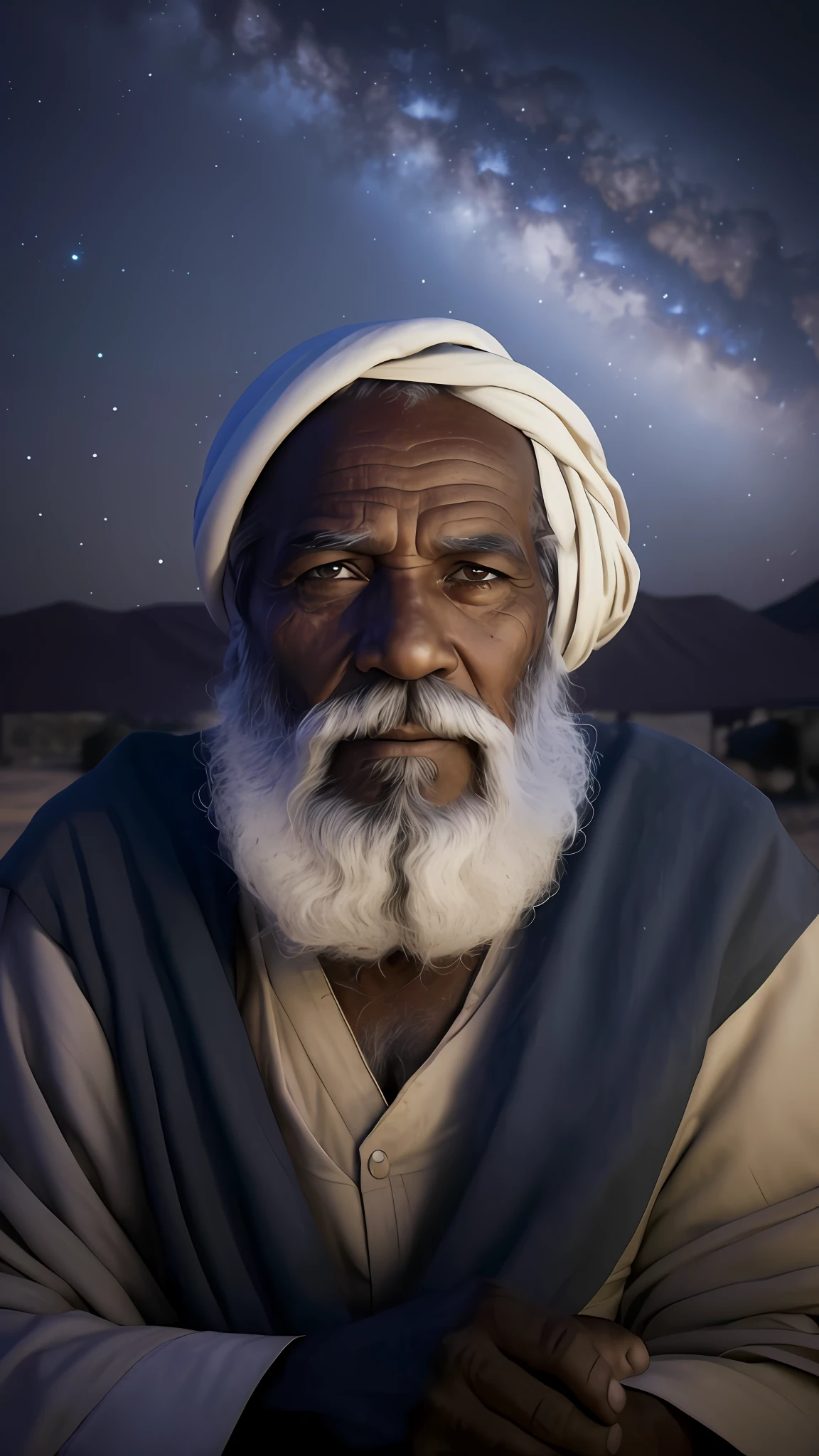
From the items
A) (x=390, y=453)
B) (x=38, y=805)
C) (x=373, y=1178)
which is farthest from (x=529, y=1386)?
(x=38, y=805)

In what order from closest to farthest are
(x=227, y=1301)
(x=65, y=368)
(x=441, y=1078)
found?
(x=227, y=1301), (x=441, y=1078), (x=65, y=368)

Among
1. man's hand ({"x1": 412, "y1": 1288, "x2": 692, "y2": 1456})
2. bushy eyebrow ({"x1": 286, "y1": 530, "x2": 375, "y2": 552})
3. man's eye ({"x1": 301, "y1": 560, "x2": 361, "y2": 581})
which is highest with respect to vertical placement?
bushy eyebrow ({"x1": 286, "y1": 530, "x2": 375, "y2": 552})

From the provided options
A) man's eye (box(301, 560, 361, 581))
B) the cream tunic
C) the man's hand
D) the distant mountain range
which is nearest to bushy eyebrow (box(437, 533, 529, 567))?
man's eye (box(301, 560, 361, 581))

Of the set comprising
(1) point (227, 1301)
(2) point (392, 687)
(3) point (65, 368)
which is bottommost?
(1) point (227, 1301)

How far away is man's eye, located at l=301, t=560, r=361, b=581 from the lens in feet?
4.22

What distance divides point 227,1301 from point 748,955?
77 cm

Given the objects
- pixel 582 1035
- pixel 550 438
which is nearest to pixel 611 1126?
pixel 582 1035

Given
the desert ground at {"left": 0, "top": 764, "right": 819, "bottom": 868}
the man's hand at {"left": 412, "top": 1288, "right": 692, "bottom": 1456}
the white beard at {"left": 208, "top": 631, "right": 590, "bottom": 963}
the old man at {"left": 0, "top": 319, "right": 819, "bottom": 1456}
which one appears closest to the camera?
the man's hand at {"left": 412, "top": 1288, "right": 692, "bottom": 1456}

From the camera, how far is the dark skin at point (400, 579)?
123 cm

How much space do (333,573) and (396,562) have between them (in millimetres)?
95

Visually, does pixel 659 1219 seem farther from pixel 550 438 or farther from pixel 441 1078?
pixel 550 438

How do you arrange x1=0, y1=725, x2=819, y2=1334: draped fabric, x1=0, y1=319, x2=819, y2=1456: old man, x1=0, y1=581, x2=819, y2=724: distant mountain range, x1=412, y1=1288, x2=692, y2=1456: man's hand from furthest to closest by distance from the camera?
x1=0, y1=581, x2=819, y2=724: distant mountain range, x1=0, y1=725, x2=819, y2=1334: draped fabric, x1=0, y1=319, x2=819, y2=1456: old man, x1=412, y1=1288, x2=692, y2=1456: man's hand

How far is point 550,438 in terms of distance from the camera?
1.38 meters

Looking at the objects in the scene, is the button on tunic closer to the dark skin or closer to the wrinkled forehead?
the dark skin
